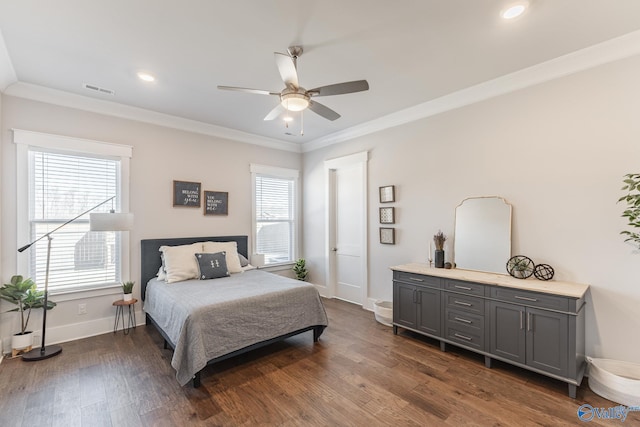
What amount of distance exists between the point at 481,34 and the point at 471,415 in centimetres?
291

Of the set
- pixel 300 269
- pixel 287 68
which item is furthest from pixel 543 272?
pixel 300 269

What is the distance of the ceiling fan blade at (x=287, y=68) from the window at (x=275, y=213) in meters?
2.92

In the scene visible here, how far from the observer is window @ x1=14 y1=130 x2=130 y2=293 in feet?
10.6

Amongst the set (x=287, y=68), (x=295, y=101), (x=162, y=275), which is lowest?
(x=162, y=275)

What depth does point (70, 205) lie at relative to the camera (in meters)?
3.47

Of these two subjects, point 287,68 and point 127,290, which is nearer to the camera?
point 287,68

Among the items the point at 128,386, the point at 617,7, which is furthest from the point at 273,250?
the point at 617,7

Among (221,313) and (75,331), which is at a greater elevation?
(221,313)

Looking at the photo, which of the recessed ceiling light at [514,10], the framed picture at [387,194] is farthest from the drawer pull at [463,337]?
the recessed ceiling light at [514,10]

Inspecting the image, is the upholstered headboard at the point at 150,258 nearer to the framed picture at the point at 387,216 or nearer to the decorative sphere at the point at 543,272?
the framed picture at the point at 387,216

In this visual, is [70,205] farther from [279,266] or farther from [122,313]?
[279,266]

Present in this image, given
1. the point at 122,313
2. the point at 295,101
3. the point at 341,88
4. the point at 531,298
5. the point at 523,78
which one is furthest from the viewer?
the point at 122,313

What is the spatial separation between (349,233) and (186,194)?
Result: 266cm

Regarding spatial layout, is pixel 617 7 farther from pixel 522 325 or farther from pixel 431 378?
pixel 431 378
